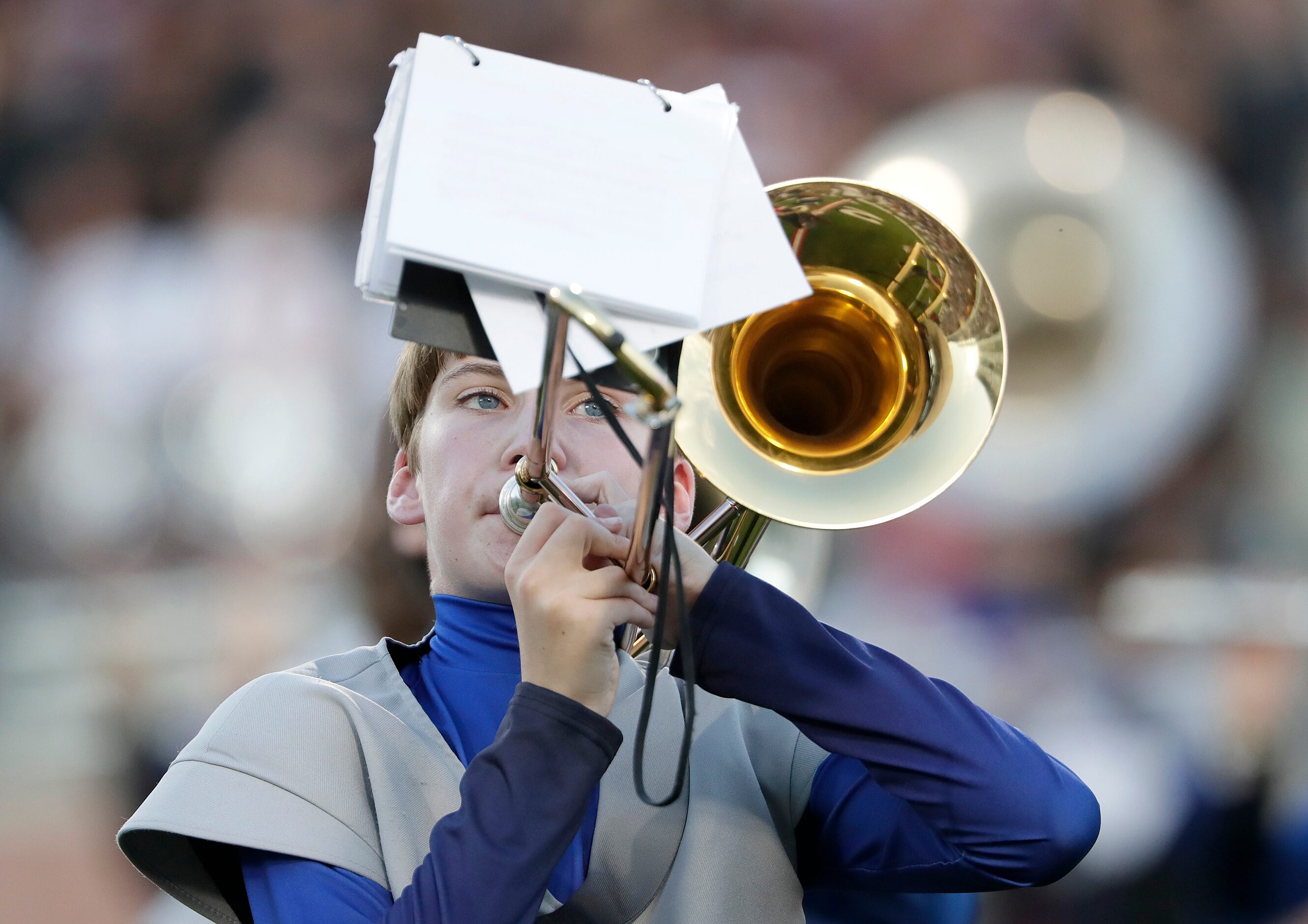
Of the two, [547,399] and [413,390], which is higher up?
[547,399]

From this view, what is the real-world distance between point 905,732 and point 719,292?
428 mm

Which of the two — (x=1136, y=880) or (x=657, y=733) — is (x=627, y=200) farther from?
(x=1136, y=880)

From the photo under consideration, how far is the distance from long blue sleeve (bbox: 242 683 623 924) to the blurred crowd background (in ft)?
5.09

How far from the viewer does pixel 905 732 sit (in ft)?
3.63

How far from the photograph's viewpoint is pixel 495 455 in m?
1.31

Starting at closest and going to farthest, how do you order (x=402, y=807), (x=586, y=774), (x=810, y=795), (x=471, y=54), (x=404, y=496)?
(x=471, y=54), (x=586, y=774), (x=402, y=807), (x=810, y=795), (x=404, y=496)

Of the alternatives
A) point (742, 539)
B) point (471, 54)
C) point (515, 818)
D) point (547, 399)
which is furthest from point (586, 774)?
point (471, 54)

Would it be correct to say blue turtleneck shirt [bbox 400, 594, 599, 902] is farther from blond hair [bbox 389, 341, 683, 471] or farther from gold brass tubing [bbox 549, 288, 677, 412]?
gold brass tubing [bbox 549, 288, 677, 412]

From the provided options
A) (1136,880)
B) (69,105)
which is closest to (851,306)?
(1136,880)

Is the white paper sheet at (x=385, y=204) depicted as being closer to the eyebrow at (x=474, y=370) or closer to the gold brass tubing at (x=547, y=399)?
the gold brass tubing at (x=547, y=399)

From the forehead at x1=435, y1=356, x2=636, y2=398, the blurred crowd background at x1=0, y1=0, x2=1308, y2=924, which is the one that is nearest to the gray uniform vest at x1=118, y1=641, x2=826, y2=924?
the forehead at x1=435, y1=356, x2=636, y2=398

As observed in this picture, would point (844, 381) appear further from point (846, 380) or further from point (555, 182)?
point (555, 182)

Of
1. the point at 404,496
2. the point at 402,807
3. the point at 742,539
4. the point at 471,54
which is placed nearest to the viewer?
the point at 471,54

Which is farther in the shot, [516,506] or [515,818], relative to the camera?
[516,506]
